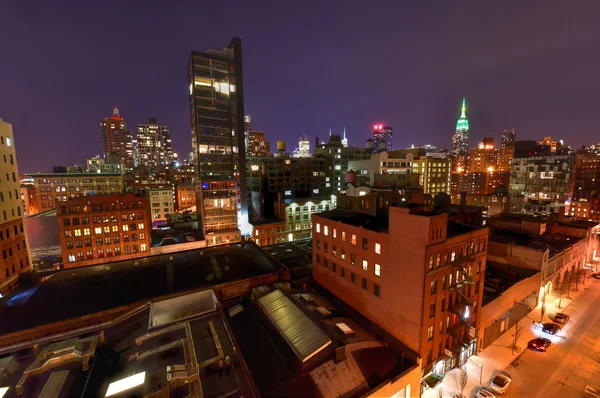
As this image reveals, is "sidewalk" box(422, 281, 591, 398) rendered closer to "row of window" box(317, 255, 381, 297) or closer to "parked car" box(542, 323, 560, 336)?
"parked car" box(542, 323, 560, 336)

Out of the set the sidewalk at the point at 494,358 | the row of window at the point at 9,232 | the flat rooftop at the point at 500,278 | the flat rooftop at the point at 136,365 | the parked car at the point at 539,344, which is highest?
the row of window at the point at 9,232

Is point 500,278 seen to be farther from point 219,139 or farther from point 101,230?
point 101,230

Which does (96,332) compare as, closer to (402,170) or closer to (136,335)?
(136,335)

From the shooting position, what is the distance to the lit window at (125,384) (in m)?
20.3

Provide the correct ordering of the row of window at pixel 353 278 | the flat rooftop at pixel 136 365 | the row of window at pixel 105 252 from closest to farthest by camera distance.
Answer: the flat rooftop at pixel 136 365, the row of window at pixel 353 278, the row of window at pixel 105 252

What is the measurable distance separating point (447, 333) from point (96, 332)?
44221mm

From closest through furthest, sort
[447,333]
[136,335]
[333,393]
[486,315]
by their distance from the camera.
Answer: [333,393] → [136,335] → [447,333] → [486,315]

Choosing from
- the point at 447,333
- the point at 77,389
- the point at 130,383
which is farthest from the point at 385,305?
the point at 77,389

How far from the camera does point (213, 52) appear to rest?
84688 millimetres

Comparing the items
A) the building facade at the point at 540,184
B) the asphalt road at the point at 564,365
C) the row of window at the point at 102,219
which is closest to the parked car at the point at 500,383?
the asphalt road at the point at 564,365

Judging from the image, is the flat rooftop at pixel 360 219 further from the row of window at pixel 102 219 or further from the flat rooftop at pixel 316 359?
the row of window at pixel 102 219

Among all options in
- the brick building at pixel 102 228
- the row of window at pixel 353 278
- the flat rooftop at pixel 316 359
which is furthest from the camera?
the brick building at pixel 102 228

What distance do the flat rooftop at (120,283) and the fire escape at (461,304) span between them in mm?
28248

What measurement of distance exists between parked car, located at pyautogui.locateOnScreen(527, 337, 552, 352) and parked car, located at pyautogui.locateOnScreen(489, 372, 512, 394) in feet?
34.3
